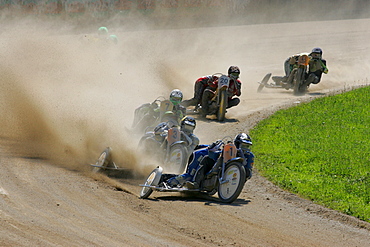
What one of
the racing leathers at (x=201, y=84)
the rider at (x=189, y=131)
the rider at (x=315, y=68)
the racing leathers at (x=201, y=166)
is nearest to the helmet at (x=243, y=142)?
the racing leathers at (x=201, y=166)

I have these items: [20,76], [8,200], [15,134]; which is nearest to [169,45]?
[20,76]

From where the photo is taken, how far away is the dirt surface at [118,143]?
10.2 meters

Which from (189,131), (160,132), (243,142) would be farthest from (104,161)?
(243,142)

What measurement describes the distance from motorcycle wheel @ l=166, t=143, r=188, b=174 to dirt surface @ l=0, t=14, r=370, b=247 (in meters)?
0.95

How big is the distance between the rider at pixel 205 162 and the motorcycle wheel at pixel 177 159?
855 millimetres

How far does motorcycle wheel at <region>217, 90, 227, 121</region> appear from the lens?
23.0 meters

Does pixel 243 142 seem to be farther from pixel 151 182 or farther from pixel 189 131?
pixel 151 182

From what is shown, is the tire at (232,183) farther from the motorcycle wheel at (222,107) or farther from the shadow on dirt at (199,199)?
the motorcycle wheel at (222,107)

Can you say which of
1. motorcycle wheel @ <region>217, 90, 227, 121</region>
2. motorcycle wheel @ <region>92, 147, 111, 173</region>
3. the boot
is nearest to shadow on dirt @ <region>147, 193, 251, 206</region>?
the boot

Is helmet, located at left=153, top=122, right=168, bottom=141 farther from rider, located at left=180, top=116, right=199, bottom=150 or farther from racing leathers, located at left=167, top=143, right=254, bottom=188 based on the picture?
racing leathers, located at left=167, top=143, right=254, bottom=188

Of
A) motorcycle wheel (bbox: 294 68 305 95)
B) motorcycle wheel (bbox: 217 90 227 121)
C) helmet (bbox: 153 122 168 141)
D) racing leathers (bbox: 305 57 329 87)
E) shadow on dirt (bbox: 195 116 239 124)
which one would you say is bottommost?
helmet (bbox: 153 122 168 141)

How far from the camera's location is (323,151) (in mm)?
17859

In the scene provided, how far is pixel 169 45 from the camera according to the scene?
43719 millimetres

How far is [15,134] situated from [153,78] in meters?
12.2
